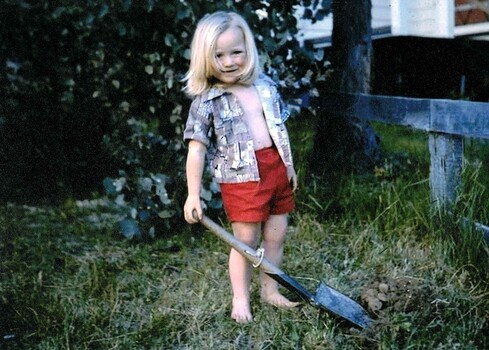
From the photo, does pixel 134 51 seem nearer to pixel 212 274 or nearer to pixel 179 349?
pixel 212 274

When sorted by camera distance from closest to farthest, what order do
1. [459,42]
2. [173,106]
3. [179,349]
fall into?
[179,349] → [173,106] → [459,42]

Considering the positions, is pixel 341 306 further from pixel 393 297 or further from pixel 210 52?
pixel 210 52

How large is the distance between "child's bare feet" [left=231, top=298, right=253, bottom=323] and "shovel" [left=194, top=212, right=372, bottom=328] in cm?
28

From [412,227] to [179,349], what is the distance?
4.68 feet

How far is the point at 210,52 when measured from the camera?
2.73 meters

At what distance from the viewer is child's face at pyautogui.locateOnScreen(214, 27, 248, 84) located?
2732 millimetres

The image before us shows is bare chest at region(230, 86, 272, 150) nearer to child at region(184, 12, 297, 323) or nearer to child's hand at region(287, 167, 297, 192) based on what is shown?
child at region(184, 12, 297, 323)

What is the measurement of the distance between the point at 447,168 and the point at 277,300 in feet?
3.61

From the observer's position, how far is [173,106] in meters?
4.09

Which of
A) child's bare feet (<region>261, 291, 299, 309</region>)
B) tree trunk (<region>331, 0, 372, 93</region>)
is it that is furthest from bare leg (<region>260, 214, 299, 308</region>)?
tree trunk (<region>331, 0, 372, 93</region>)

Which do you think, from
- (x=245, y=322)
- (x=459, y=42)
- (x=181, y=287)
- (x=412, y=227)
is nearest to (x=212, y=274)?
(x=181, y=287)

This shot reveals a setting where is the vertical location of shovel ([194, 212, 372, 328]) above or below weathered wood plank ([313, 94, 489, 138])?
below

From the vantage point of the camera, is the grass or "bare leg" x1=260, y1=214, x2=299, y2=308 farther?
"bare leg" x1=260, y1=214, x2=299, y2=308

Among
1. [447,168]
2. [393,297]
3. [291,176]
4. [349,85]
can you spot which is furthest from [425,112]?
[349,85]
